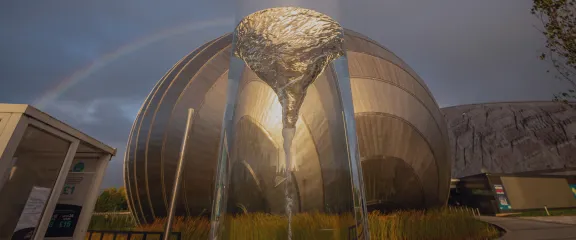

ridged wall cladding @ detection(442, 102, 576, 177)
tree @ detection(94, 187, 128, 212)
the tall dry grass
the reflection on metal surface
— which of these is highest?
ridged wall cladding @ detection(442, 102, 576, 177)

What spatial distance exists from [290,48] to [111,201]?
11.1m

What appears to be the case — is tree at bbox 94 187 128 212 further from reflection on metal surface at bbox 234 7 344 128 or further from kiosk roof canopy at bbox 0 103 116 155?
reflection on metal surface at bbox 234 7 344 128

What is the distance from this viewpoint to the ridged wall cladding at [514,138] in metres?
31.7

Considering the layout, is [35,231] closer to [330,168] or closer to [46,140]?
[46,140]

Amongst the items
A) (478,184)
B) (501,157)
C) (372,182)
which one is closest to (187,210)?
(372,182)

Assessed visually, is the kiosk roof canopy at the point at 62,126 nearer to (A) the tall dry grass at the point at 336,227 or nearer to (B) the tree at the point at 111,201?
(A) the tall dry grass at the point at 336,227

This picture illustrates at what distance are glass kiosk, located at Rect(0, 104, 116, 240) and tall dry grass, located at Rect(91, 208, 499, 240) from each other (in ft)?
3.81

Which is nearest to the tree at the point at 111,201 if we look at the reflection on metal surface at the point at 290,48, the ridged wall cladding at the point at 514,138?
the reflection on metal surface at the point at 290,48

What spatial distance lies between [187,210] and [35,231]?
2146mm

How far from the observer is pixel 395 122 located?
437 cm

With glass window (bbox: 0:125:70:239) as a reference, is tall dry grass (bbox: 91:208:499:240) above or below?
below

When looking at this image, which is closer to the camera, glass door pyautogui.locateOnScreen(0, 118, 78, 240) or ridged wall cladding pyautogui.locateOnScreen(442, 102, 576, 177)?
glass door pyautogui.locateOnScreen(0, 118, 78, 240)

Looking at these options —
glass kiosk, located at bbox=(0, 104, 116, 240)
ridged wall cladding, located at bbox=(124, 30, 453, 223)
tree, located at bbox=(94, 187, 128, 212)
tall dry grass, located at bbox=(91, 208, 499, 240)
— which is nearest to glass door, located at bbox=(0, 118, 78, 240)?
glass kiosk, located at bbox=(0, 104, 116, 240)

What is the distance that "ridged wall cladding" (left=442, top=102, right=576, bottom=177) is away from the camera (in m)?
31.7
